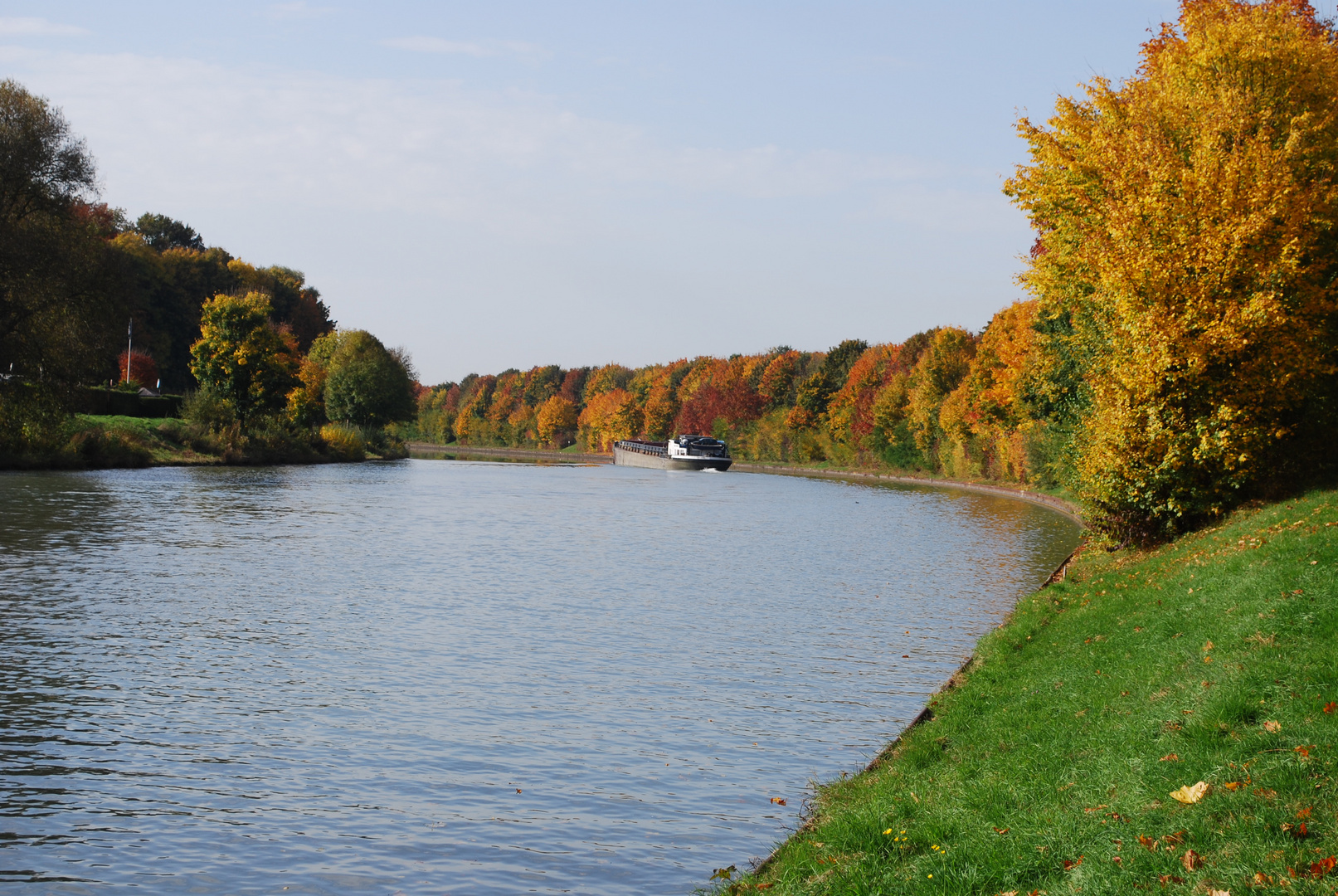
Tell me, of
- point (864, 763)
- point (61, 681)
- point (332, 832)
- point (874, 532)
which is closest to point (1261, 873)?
point (864, 763)

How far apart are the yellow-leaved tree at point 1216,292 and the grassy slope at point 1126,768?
654cm

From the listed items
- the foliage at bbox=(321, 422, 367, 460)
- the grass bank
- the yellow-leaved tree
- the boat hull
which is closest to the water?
the yellow-leaved tree

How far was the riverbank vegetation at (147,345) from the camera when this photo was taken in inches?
1602

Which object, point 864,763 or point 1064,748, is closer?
point 1064,748

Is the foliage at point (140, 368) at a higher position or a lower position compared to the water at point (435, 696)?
higher

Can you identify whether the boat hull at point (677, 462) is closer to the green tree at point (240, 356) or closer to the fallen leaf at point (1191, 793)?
the green tree at point (240, 356)

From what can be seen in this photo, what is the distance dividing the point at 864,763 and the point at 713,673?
402 centimetres

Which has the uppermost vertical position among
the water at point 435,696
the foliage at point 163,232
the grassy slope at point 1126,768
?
the foliage at point 163,232

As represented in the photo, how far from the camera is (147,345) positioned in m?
87.9

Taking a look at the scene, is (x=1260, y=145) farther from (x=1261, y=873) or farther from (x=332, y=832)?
(x=332, y=832)

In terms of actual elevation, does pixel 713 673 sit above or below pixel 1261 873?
below

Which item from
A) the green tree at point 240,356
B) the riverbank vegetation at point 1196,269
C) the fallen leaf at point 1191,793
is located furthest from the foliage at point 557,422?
the fallen leaf at point 1191,793

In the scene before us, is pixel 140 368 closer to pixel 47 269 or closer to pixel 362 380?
pixel 362 380

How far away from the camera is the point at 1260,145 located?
63.0ft
